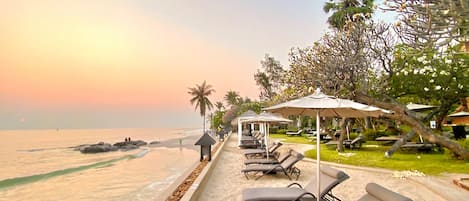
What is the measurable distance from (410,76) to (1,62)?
2290 cm

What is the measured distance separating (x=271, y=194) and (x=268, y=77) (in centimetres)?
4492

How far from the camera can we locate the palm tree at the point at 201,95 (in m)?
59.3

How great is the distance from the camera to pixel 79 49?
18.6 metres

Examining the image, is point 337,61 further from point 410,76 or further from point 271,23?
point 271,23

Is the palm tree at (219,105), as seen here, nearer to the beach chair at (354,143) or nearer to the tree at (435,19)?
the beach chair at (354,143)

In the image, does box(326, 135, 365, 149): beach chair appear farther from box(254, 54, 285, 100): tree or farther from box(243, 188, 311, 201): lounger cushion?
box(254, 54, 285, 100): tree

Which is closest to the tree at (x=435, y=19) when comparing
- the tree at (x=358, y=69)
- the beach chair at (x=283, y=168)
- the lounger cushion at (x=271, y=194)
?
the lounger cushion at (x=271, y=194)

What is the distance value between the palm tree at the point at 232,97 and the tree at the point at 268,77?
489 inches

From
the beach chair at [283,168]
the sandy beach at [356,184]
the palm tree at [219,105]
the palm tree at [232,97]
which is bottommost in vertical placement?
the sandy beach at [356,184]

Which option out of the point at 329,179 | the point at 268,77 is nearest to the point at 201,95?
the point at 268,77

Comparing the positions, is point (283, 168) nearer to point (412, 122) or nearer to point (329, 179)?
point (329, 179)

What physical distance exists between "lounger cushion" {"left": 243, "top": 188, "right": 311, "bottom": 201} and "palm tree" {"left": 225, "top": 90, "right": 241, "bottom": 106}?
57283 mm

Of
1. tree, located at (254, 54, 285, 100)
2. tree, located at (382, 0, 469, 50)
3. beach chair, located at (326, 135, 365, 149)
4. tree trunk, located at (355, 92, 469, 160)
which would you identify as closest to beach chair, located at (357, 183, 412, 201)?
tree, located at (382, 0, 469, 50)

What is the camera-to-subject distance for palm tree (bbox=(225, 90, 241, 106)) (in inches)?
2503
